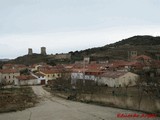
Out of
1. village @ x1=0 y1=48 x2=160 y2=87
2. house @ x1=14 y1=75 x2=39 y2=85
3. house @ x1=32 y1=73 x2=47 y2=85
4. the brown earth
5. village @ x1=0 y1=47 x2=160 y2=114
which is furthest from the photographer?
house @ x1=32 y1=73 x2=47 y2=85

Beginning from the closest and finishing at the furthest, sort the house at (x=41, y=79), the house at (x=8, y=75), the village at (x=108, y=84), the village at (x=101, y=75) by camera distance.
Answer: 1. the village at (x=108, y=84)
2. the village at (x=101, y=75)
3. the house at (x=41, y=79)
4. the house at (x=8, y=75)

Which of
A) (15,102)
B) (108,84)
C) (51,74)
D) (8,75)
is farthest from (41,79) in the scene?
(15,102)

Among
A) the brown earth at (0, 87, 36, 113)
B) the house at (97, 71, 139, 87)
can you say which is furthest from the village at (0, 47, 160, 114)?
the brown earth at (0, 87, 36, 113)

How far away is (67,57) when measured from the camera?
137125 millimetres

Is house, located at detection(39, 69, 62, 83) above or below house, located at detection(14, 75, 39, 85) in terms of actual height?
above

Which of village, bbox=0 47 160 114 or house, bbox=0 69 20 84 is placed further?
house, bbox=0 69 20 84

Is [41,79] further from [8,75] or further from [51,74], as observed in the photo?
[8,75]

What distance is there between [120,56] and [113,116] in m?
109

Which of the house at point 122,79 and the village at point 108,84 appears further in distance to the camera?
the house at point 122,79

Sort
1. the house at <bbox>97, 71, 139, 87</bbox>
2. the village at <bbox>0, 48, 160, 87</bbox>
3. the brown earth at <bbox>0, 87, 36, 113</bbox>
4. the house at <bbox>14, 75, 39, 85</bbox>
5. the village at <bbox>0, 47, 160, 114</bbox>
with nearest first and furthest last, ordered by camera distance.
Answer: the village at <bbox>0, 47, 160, 114</bbox>
the brown earth at <bbox>0, 87, 36, 113</bbox>
the house at <bbox>97, 71, 139, 87</bbox>
the village at <bbox>0, 48, 160, 87</bbox>
the house at <bbox>14, 75, 39, 85</bbox>

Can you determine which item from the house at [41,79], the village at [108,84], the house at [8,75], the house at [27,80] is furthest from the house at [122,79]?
the house at [8,75]

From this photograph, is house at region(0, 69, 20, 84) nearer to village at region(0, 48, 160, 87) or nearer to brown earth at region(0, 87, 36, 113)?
village at region(0, 48, 160, 87)

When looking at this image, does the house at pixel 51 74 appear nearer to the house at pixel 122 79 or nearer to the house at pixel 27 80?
the house at pixel 27 80

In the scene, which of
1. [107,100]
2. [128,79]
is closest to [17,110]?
[107,100]
